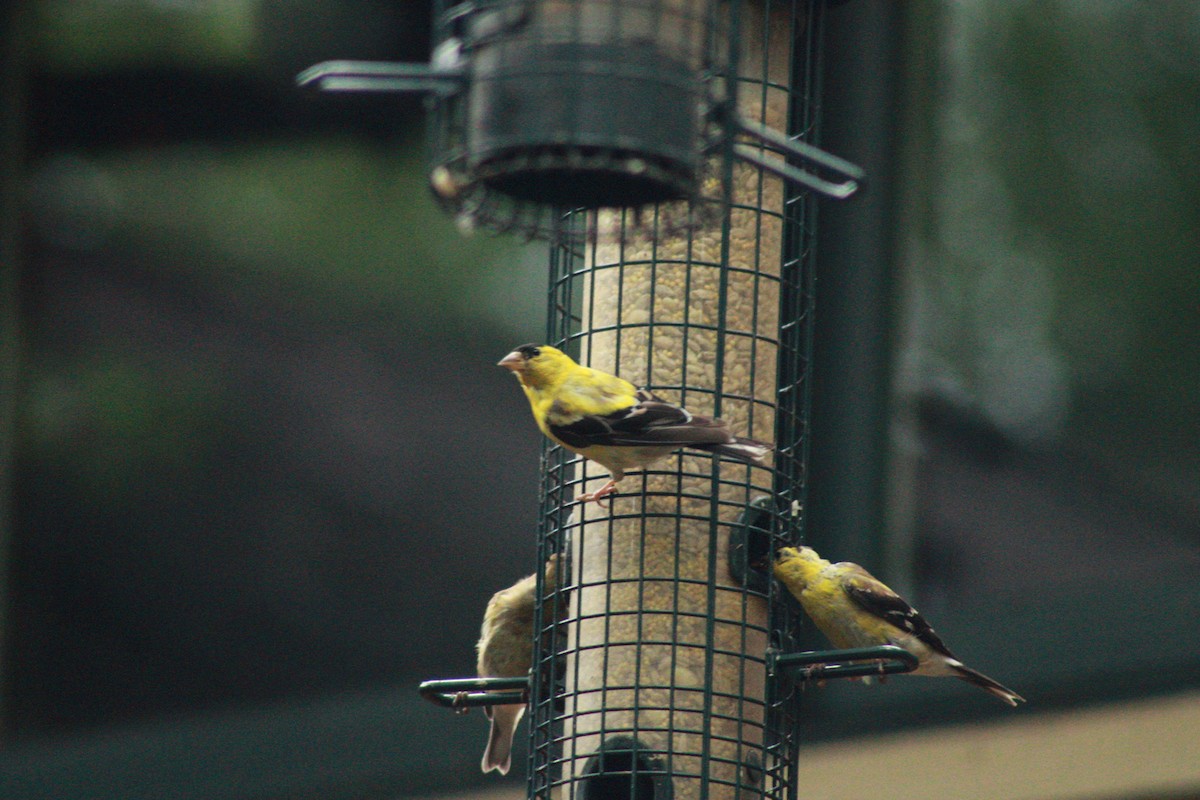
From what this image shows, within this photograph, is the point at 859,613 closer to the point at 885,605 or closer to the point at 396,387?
the point at 885,605

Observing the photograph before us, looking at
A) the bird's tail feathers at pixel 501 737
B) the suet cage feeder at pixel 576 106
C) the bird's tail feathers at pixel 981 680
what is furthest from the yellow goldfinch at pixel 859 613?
the suet cage feeder at pixel 576 106

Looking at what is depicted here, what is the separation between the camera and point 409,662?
13133 millimetres

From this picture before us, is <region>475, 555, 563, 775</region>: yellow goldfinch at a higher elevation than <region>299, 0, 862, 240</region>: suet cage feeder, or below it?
below

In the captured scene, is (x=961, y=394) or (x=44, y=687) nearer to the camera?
(x=961, y=394)

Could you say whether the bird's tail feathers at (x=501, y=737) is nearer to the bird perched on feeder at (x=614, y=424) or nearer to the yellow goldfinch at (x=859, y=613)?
the yellow goldfinch at (x=859, y=613)

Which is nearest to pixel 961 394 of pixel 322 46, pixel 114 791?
pixel 322 46

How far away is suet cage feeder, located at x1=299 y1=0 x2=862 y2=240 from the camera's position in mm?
5852

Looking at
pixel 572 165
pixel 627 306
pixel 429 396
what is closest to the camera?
pixel 572 165

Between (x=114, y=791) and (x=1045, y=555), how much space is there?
5610mm

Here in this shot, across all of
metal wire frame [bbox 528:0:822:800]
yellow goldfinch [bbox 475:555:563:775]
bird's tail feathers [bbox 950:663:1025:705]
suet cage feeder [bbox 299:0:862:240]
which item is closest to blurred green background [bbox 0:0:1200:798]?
bird's tail feathers [bbox 950:663:1025:705]

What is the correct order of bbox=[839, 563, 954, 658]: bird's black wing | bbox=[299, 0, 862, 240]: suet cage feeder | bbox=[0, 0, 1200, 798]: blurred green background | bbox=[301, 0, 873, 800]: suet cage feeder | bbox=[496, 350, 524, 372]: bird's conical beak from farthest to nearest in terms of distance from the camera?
bbox=[0, 0, 1200, 798]: blurred green background, bbox=[839, 563, 954, 658]: bird's black wing, bbox=[496, 350, 524, 372]: bird's conical beak, bbox=[301, 0, 873, 800]: suet cage feeder, bbox=[299, 0, 862, 240]: suet cage feeder

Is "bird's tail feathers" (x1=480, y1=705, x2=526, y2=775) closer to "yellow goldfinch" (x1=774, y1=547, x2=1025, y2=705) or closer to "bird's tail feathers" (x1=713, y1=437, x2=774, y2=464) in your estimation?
"yellow goldfinch" (x1=774, y1=547, x2=1025, y2=705)

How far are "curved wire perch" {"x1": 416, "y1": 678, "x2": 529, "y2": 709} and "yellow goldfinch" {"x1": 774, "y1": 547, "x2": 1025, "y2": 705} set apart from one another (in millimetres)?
1011

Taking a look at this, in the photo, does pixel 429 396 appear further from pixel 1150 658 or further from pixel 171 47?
pixel 1150 658
